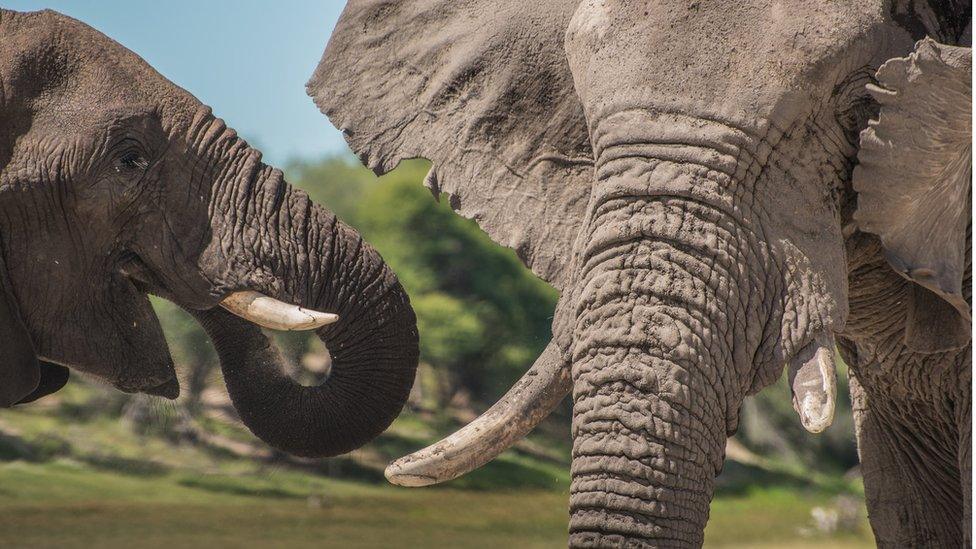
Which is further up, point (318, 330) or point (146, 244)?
point (146, 244)

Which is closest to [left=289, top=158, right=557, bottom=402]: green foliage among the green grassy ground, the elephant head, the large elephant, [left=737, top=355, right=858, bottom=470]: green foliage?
the green grassy ground

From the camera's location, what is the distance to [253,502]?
904cm

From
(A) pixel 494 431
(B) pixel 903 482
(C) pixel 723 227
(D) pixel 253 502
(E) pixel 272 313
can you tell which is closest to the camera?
(C) pixel 723 227

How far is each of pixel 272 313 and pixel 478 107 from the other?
0.75m

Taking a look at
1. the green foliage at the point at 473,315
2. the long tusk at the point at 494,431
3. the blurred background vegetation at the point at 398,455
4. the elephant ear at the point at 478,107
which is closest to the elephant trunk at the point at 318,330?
the elephant ear at the point at 478,107

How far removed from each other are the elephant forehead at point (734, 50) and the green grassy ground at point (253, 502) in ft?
18.2

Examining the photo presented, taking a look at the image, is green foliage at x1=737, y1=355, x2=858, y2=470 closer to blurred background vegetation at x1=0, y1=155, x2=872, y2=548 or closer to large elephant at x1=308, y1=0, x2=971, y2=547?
blurred background vegetation at x1=0, y1=155, x2=872, y2=548

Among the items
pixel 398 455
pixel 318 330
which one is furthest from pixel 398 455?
pixel 318 330

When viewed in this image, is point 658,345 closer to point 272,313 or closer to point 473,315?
point 272,313

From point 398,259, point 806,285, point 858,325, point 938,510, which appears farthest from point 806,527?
point 806,285

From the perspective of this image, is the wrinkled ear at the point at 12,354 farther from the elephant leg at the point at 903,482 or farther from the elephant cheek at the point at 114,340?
the elephant leg at the point at 903,482

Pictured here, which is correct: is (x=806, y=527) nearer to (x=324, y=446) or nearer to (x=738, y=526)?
(x=738, y=526)

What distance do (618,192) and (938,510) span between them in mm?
1703

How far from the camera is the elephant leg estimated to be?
12.4 feet
